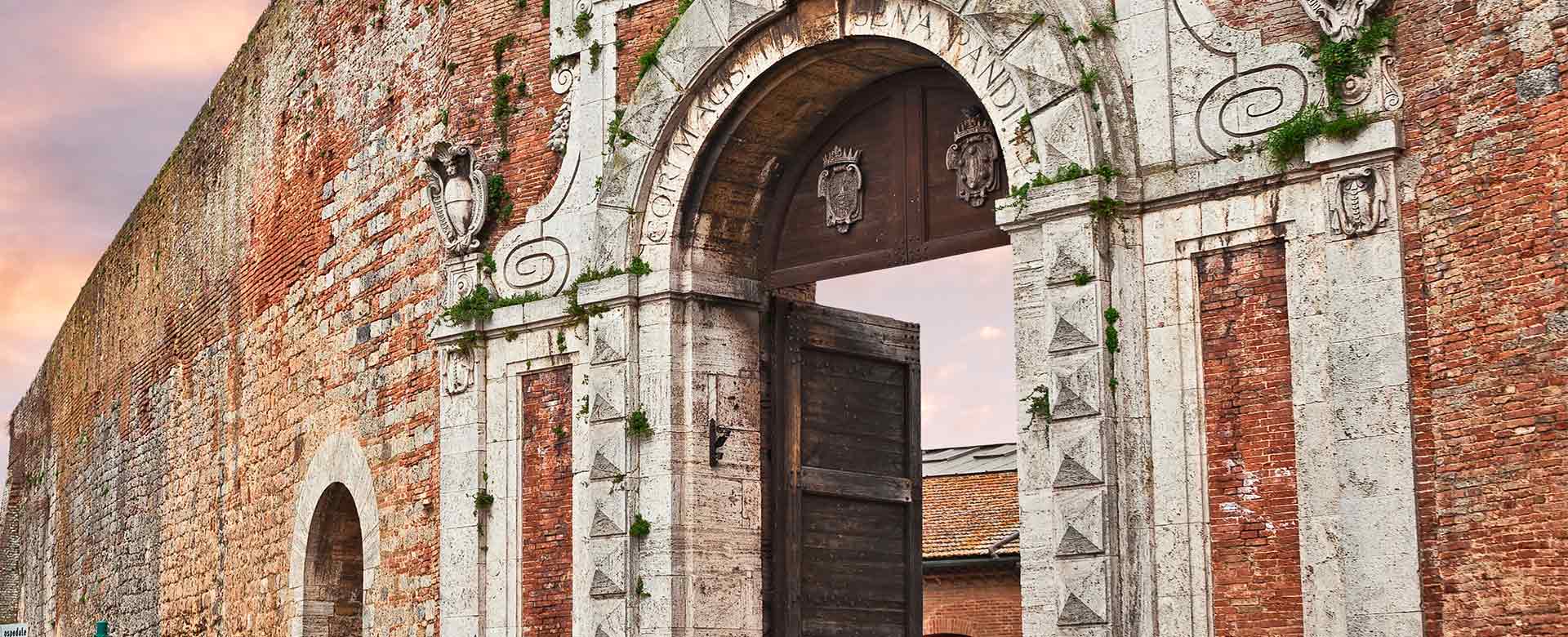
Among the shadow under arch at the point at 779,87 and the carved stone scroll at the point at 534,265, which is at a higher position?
the shadow under arch at the point at 779,87

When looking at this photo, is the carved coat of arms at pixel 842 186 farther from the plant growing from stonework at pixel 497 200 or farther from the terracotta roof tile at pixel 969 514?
the terracotta roof tile at pixel 969 514

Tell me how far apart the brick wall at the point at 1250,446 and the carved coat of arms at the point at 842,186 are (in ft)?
9.13

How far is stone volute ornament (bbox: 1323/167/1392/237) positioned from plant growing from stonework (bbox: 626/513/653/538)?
14.3ft

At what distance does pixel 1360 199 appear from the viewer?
834cm

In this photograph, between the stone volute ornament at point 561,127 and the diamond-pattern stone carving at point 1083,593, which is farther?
the stone volute ornament at point 561,127

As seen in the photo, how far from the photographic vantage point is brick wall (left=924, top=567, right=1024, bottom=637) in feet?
74.7

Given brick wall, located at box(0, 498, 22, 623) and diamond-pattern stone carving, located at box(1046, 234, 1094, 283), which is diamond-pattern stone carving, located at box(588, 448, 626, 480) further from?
brick wall, located at box(0, 498, 22, 623)

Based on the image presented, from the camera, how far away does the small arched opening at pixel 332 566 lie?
579 inches

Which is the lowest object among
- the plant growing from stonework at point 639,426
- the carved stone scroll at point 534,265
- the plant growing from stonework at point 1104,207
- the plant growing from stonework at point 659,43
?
the plant growing from stonework at point 639,426

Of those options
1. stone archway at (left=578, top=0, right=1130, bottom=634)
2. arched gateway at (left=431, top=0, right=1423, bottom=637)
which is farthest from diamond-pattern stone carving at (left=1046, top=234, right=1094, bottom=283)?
stone archway at (left=578, top=0, right=1130, bottom=634)

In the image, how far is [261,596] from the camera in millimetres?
15734

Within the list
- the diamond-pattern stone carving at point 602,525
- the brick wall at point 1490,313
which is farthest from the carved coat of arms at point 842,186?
the brick wall at point 1490,313

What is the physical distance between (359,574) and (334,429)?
3.96 ft

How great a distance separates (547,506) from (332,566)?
3.74 m
